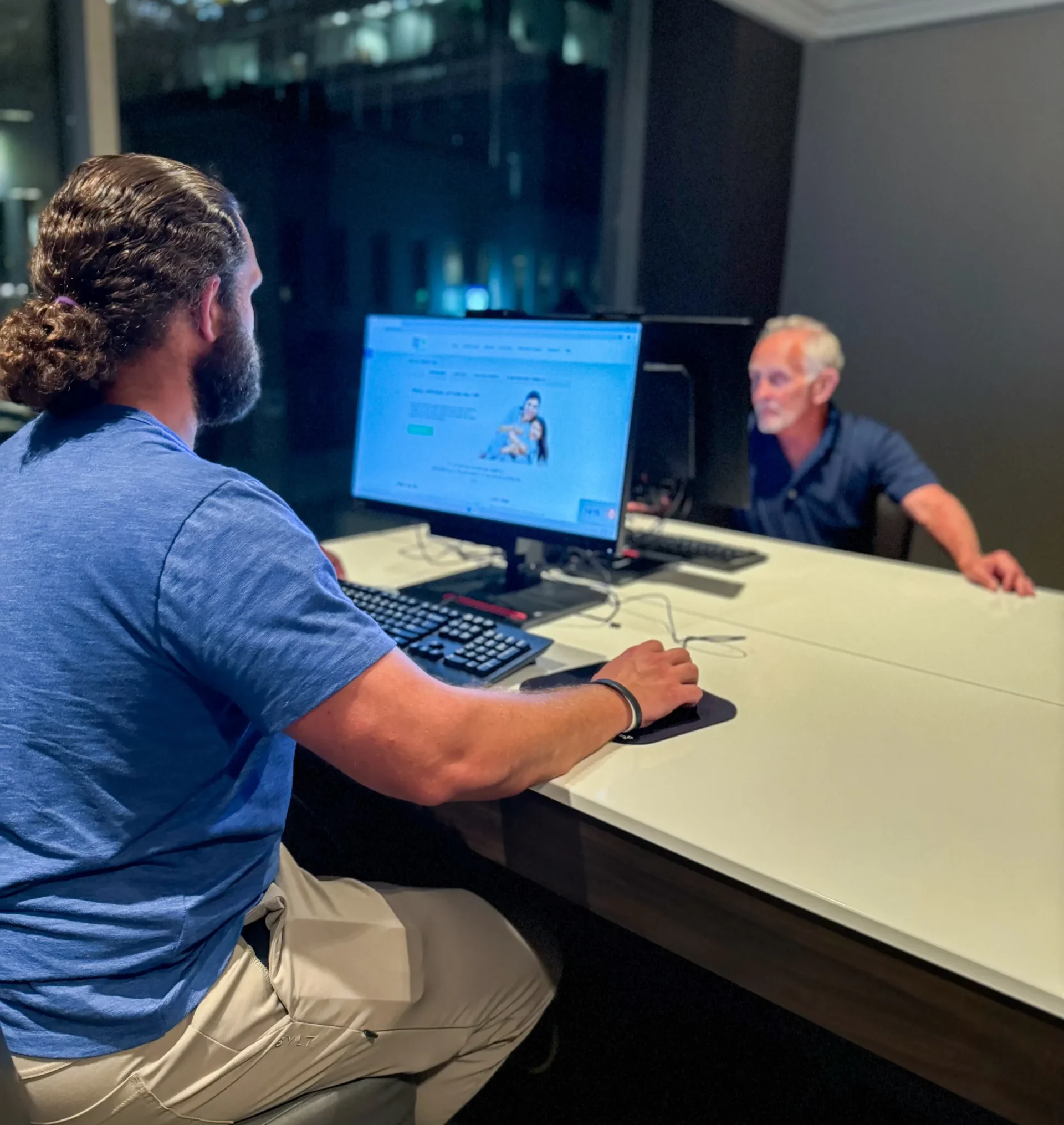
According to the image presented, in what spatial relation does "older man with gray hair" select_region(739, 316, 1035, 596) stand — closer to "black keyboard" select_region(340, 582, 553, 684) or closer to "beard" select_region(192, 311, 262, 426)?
"black keyboard" select_region(340, 582, 553, 684)

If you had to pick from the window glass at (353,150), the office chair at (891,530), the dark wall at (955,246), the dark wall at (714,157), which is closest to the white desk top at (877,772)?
the office chair at (891,530)

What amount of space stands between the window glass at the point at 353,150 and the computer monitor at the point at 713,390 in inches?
26.2

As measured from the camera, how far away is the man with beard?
81 cm

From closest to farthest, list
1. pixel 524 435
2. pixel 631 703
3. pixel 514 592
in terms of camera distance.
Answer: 1. pixel 631 703
2. pixel 524 435
3. pixel 514 592

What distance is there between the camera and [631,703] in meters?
1.10

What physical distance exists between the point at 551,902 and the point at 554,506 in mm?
773

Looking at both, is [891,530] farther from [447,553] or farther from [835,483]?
[447,553]

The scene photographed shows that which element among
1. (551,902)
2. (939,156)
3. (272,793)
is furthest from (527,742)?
(939,156)

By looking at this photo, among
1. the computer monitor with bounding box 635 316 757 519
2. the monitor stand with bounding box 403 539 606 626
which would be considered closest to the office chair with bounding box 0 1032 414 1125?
the monitor stand with bounding box 403 539 606 626

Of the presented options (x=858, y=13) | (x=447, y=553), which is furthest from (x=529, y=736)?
(x=858, y=13)

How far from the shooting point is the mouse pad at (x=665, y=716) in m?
1.10

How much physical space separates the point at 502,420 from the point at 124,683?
0.87 metres

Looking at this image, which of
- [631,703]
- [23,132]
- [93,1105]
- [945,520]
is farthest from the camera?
[945,520]

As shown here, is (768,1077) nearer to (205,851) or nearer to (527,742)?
(527,742)
